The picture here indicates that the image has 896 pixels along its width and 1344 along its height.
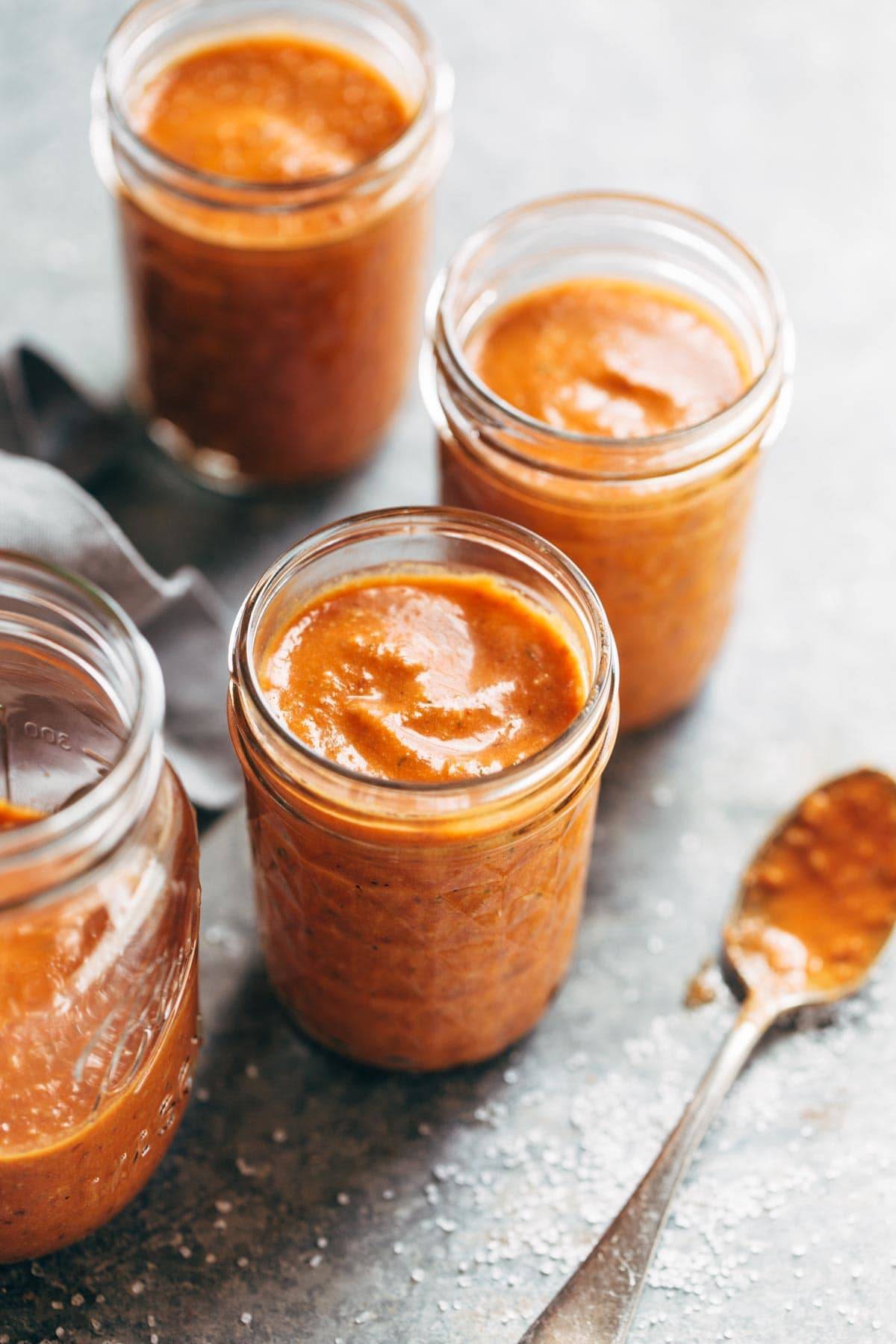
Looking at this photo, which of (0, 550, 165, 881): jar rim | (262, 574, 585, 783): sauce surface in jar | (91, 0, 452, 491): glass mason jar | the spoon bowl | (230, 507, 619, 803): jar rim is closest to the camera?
(0, 550, 165, 881): jar rim

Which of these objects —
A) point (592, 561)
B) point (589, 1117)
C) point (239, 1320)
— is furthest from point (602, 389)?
point (239, 1320)

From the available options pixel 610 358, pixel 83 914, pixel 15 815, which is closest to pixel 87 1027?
pixel 83 914

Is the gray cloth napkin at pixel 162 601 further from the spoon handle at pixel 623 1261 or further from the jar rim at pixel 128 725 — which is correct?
the spoon handle at pixel 623 1261

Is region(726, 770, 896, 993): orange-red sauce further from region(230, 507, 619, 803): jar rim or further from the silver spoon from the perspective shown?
region(230, 507, 619, 803): jar rim

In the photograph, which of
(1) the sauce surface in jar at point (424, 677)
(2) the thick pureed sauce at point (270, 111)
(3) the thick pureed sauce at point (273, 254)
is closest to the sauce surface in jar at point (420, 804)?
(1) the sauce surface in jar at point (424, 677)

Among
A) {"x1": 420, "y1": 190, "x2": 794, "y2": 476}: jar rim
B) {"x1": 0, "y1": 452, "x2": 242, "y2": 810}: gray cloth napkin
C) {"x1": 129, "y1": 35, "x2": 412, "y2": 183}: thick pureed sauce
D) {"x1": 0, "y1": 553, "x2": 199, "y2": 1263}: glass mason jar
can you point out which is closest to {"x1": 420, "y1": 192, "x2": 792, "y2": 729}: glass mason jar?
{"x1": 420, "y1": 190, "x2": 794, "y2": 476}: jar rim
